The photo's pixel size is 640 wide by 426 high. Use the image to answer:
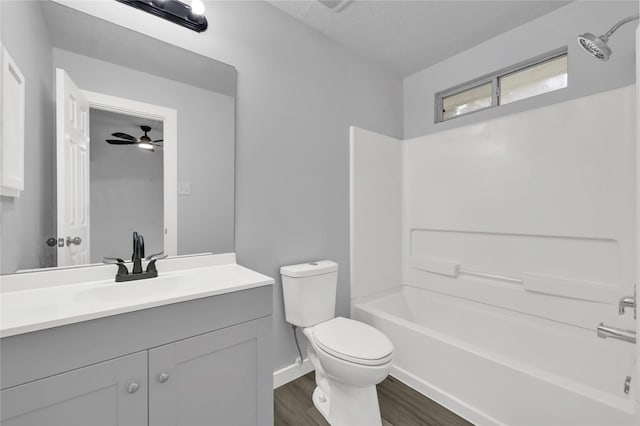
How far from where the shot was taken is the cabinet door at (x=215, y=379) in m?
1.00

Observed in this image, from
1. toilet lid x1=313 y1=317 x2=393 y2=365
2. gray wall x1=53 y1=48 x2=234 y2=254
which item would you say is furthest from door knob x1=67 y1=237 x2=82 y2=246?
toilet lid x1=313 y1=317 x2=393 y2=365

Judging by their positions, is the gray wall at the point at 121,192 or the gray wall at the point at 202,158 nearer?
the gray wall at the point at 121,192

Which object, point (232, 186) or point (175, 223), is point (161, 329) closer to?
point (175, 223)

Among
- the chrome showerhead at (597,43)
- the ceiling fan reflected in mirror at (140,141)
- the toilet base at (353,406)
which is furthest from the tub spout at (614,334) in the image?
the ceiling fan reflected in mirror at (140,141)

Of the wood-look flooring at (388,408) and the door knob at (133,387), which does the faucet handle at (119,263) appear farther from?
the wood-look flooring at (388,408)

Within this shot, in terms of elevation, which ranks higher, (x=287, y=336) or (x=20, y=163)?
(x=20, y=163)

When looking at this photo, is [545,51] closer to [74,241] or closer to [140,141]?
[140,141]

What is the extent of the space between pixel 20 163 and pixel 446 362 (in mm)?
2285

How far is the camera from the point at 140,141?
141cm

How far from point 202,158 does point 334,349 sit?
50.2 inches

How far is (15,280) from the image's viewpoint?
3.56 ft

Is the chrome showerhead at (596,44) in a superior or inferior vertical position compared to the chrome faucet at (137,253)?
superior

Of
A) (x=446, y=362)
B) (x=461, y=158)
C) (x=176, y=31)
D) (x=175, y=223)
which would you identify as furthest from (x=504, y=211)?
(x=176, y=31)

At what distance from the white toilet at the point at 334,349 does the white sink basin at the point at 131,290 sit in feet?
2.28
